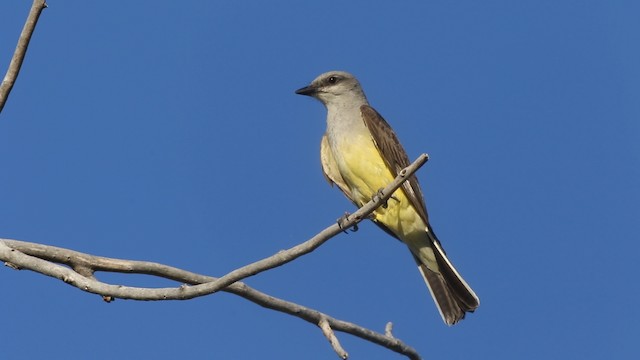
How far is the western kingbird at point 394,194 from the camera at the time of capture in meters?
7.28

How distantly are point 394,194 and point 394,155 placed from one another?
34 cm

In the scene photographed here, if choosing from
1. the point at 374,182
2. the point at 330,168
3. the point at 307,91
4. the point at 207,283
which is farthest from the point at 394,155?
the point at 207,283

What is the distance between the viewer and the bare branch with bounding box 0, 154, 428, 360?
438cm

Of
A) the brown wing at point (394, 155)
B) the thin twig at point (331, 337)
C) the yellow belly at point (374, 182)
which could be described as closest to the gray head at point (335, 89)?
the brown wing at point (394, 155)

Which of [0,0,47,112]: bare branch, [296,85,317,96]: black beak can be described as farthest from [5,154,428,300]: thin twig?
[296,85,317,96]: black beak

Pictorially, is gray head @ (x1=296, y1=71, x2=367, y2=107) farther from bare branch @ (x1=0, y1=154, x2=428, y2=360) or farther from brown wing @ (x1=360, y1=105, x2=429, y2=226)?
bare branch @ (x1=0, y1=154, x2=428, y2=360)

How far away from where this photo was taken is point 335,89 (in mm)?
8578

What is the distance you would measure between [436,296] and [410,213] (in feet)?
2.49

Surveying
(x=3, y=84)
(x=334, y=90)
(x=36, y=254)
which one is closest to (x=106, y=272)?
(x=36, y=254)

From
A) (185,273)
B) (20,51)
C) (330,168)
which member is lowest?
(185,273)

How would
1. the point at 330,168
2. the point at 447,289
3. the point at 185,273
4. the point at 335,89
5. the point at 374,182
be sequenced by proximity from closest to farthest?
the point at 185,273 < the point at 447,289 < the point at 374,182 < the point at 330,168 < the point at 335,89

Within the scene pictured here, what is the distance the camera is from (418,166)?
4.50m

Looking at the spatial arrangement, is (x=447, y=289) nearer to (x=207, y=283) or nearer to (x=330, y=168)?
(x=330, y=168)

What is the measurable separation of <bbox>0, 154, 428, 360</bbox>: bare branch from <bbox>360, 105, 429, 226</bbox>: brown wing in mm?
2202
